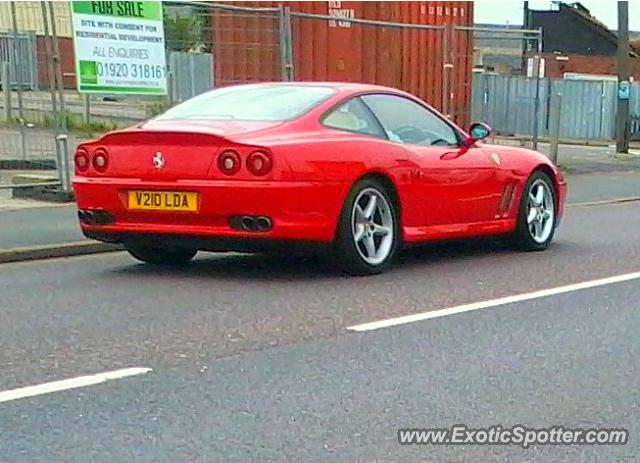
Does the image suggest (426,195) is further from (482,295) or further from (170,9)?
(170,9)

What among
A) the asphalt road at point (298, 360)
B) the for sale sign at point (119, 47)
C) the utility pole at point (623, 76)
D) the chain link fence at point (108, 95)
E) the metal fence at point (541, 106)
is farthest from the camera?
the utility pole at point (623, 76)

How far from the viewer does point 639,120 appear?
35.1 meters

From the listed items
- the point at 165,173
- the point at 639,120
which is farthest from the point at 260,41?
the point at 639,120

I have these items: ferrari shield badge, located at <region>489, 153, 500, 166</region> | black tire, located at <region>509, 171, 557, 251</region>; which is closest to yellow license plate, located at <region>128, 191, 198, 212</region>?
ferrari shield badge, located at <region>489, 153, 500, 166</region>

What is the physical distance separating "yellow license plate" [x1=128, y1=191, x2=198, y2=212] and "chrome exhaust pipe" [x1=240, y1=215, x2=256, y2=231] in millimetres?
302

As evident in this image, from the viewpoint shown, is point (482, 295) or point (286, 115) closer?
point (482, 295)

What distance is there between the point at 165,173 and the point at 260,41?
23.7ft

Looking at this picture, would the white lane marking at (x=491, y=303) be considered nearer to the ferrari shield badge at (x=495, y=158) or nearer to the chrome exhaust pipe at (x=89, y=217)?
the ferrari shield badge at (x=495, y=158)

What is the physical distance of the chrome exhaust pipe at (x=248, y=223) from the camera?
25.7 ft

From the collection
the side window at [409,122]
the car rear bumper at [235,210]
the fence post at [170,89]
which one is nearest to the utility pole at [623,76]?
the fence post at [170,89]

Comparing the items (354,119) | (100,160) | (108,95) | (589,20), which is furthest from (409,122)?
(589,20)

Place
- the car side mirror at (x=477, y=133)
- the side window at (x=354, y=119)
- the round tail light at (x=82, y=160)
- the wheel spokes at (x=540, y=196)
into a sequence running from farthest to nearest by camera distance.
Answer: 1. the wheel spokes at (x=540, y=196)
2. the car side mirror at (x=477, y=133)
3. the side window at (x=354, y=119)
4. the round tail light at (x=82, y=160)

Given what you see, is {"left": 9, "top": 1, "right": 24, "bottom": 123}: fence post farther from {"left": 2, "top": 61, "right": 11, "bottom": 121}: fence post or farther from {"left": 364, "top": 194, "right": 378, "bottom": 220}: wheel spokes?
{"left": 364, "top": 194, "right": 378, "bottom": 220}: wheel spokes

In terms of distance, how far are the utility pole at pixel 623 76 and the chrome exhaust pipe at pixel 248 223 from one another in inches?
Answer: 712
